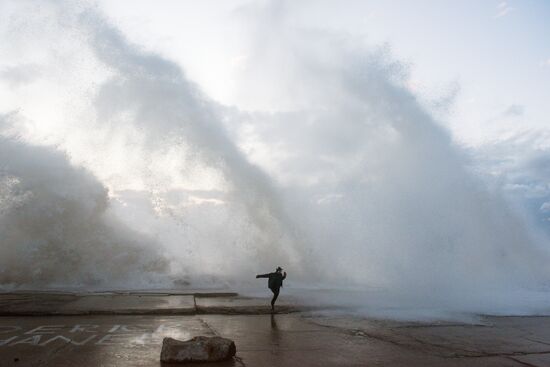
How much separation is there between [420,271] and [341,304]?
9.49 m

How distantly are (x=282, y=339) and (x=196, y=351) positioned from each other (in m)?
2.13

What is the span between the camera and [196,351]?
5246mm

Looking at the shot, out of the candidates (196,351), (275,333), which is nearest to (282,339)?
(275,333)

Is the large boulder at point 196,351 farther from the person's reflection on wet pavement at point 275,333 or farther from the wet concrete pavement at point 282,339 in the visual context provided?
the person's reflection on wet pavement at point 275,333

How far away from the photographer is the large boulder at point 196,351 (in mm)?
5195

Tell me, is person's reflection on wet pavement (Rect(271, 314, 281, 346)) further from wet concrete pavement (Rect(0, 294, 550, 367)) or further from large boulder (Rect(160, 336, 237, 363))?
large boulder (Rect(160, 336, 237, 363))

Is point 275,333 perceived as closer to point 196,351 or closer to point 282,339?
point 282,339

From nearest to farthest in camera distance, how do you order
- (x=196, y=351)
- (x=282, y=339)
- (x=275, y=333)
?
(x=196, y=351)
(x=282, y=339)
(x=275, y=333)

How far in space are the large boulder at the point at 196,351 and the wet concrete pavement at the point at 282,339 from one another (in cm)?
17

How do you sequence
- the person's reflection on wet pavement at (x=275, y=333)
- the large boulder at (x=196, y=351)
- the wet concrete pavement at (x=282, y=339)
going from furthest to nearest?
the person's reflection on wet pavement at (x=275, y=333)
the wet concrete pavement at (x=282, y=339)
the large boulder at (x=196, y=351)

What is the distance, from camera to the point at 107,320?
8.48 metres

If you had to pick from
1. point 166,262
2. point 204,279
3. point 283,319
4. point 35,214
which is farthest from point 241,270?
point 283,319

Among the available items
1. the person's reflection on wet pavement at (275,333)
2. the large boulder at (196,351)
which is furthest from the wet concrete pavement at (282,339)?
the large boulder at (196,351)

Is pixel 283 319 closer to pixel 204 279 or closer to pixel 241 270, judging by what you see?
pixel 204 279
